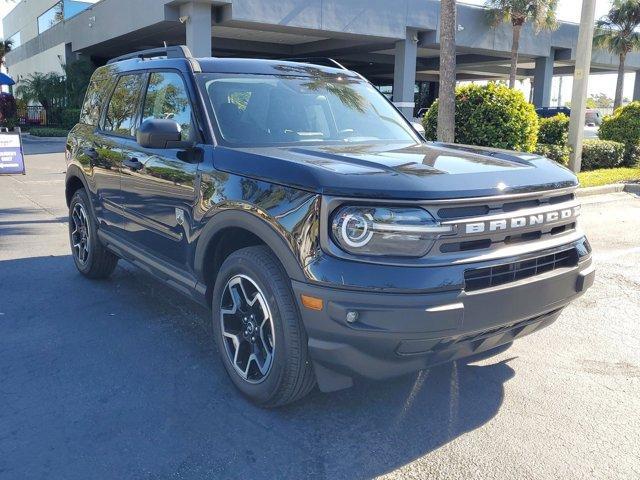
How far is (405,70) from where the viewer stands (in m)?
26.0

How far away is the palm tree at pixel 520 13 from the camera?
88.8 feet

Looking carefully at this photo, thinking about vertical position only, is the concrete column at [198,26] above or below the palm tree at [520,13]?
below

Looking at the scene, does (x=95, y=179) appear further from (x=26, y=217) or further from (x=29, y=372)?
(x=26, y=217)

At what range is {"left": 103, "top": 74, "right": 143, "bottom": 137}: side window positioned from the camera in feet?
15.8

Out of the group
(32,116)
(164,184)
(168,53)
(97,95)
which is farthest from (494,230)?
(32,116)

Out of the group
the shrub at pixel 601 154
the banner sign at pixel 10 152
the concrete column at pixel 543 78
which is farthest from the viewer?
the concrete column at pixel 543 78

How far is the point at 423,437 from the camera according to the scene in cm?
315

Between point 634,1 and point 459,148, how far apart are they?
114ft

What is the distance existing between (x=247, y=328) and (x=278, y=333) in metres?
0.41

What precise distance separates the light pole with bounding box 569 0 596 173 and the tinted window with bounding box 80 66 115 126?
34.6 ft

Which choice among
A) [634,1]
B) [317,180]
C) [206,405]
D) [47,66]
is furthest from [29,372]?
[47,66]

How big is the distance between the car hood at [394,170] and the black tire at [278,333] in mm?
452

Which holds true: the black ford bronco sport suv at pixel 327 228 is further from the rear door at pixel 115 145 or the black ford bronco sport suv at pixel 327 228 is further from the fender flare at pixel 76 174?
the fender flare at pixel 76 174

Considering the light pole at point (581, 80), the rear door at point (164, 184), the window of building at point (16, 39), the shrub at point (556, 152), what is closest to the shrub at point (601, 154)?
the light pole at point (581, 80)
